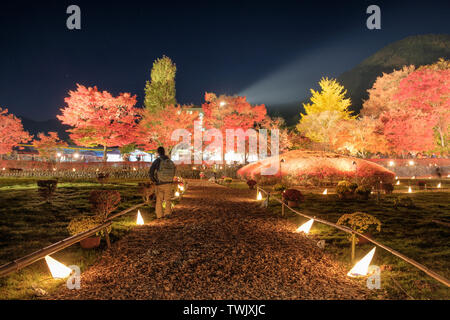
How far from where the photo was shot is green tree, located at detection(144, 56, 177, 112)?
37.1 m

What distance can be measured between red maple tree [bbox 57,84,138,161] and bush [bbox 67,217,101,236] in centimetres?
Answer: 2300

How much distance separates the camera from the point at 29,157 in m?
38.8

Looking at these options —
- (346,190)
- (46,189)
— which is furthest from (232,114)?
(46,189)

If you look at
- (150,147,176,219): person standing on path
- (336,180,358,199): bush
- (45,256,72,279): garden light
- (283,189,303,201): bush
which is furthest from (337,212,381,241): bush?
(336,180,358,199): bush

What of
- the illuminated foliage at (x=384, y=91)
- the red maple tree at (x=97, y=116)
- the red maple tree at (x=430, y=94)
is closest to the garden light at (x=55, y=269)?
the red maple tree at (x=97, y=116)

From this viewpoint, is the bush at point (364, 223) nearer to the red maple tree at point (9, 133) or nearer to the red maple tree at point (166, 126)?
the red maple tree at point (166, 126)

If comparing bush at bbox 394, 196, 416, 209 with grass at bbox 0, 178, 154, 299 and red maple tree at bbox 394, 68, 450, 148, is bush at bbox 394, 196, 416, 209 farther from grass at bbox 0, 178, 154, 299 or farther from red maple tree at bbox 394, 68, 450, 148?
red maple tree at bbox 394, 68, 450, 148

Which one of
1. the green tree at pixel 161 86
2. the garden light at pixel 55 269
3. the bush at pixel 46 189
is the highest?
the green tree at pixel 161 86

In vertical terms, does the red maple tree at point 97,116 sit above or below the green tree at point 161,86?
below

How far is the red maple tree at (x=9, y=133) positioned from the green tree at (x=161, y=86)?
711 inches

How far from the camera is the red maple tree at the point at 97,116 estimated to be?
2622 cm

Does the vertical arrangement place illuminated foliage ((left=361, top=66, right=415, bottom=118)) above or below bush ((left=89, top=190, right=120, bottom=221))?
above

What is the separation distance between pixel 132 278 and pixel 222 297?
4.96 ft

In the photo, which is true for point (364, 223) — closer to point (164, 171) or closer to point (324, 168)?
point (164, 171)
